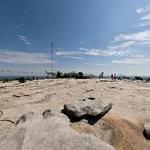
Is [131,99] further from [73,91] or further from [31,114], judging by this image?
[31,114]

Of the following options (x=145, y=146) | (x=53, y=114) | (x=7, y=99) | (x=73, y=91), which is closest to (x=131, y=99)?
(x=73, y=91)

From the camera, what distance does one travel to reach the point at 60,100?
37.4 ft

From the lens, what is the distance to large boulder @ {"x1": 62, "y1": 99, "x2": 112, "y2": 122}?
28.6ft

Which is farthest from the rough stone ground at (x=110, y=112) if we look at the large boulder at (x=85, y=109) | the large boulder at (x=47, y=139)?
the large boulder at (x=47, y=139)

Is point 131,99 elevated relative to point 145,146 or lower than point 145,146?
elevated

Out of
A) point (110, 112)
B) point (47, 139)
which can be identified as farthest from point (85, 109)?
point (47, 139)

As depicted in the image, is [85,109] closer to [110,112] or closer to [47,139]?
[110,112]

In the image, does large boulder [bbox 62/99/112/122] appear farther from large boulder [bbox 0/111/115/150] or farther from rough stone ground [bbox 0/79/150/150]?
large boulder [bbox 0/111/115/150]

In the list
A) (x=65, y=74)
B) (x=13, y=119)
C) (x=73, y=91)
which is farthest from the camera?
(x=65, y=74)

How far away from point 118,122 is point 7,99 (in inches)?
242

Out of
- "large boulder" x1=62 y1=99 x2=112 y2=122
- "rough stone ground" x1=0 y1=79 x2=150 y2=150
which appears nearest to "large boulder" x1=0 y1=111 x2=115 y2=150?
"rough stone ground" x1=0 y1=79 x2=150 y2=150

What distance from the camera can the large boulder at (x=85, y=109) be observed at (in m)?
8.70

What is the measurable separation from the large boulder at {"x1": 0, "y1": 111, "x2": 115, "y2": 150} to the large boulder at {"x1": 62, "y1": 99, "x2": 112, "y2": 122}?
6.57 feet

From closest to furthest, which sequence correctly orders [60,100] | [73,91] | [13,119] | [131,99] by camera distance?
[13,119] → [60,100] → [131,99] → [73,91]
